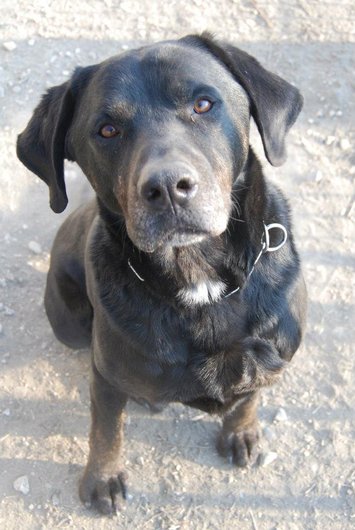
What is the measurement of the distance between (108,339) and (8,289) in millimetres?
1575

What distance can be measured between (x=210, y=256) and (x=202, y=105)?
58cm

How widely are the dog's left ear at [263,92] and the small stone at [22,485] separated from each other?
83.5 inches

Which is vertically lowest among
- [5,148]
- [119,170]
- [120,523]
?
[120,523]

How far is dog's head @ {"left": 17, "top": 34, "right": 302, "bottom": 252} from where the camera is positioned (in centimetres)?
227

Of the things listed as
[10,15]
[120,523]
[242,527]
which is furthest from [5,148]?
[242,527]

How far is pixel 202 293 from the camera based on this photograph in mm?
2666

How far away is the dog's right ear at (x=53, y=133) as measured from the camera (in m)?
2.60

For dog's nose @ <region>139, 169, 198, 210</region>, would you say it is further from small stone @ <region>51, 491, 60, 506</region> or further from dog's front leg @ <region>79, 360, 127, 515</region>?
small stone @ <region>51, 491, 60, 506</region>

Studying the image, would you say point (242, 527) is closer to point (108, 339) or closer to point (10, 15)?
point (108, 339)

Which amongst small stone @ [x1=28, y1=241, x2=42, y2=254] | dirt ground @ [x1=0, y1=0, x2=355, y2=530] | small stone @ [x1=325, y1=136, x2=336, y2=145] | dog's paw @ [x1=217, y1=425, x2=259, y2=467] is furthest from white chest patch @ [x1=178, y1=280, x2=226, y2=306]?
small stone @ [x1=325, y1=136, x2=336, y2=145]

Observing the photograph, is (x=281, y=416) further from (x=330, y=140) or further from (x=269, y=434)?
(x=330, y=140)

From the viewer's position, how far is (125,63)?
2461mm

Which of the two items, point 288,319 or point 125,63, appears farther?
point 288,319

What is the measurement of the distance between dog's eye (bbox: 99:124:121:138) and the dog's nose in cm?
34
